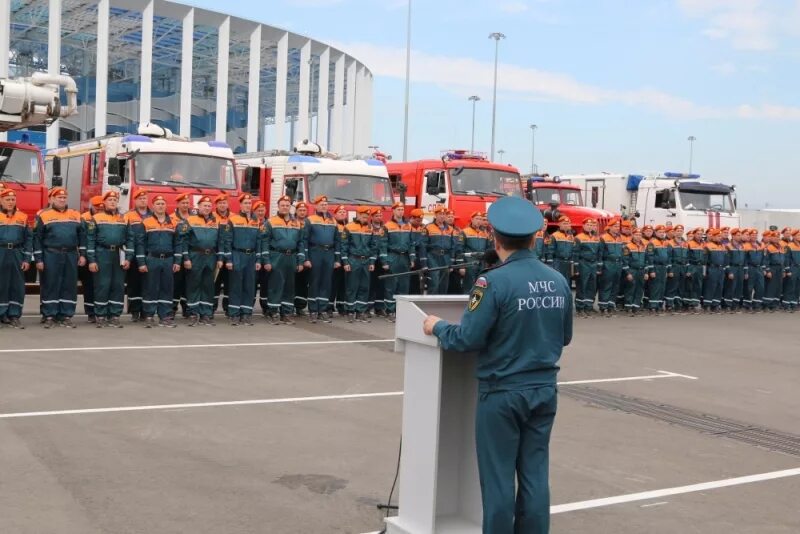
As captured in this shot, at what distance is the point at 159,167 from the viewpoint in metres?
17.5

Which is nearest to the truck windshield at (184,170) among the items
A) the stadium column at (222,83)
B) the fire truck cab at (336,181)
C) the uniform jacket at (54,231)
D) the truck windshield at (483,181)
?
the fire truck cab at (336,181)

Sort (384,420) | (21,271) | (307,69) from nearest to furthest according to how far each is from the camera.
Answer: (384,420) < (21,271) < (307,69)

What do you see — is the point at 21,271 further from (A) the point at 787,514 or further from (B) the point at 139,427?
(A) the point at 787,514

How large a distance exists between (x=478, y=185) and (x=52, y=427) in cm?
1463

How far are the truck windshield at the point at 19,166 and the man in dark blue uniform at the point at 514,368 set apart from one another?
13762mm

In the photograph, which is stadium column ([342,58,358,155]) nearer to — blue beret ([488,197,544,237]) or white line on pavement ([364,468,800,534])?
white line on pavement ([364,468,800,534])

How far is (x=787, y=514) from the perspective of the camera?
20.0 ft

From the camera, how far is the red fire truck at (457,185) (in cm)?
2069

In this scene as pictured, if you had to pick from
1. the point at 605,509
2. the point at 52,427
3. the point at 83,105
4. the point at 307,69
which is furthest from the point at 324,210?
the point at 83,105

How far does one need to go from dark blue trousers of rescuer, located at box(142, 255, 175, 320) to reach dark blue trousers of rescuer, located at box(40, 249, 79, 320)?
100 centimetres

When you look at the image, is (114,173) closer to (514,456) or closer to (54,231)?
(54,231)

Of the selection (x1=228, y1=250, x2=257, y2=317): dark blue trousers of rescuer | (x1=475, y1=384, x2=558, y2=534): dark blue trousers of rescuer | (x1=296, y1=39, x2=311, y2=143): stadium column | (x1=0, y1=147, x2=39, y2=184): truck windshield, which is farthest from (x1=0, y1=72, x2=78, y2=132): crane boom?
(x1=296, y1=39, x2=311, y2=143): stadium column

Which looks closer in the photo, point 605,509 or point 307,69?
point 605,509

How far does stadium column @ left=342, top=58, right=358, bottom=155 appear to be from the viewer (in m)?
65.1
